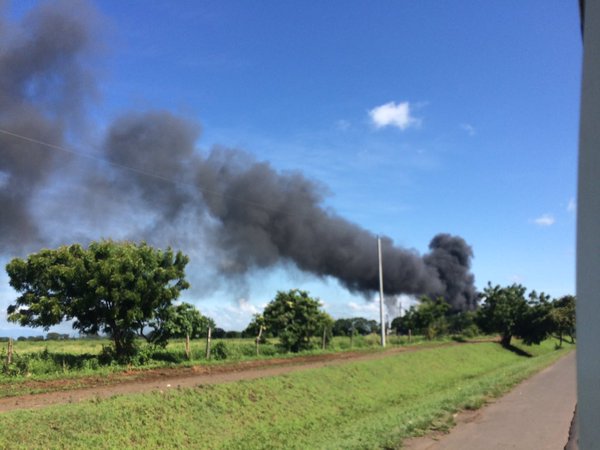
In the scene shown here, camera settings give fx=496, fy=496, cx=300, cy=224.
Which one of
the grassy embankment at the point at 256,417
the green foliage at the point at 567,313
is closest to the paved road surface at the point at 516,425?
the grassy embankment at the point at 256,417

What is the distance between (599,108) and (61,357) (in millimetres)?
18427

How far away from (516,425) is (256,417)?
19.7 ft

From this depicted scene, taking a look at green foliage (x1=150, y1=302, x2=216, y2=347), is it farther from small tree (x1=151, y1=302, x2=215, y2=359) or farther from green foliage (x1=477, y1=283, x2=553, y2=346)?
green foliage (x1=477, y1=283, x2=553, y2=346)

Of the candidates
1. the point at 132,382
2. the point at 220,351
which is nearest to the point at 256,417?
the point at 132,382

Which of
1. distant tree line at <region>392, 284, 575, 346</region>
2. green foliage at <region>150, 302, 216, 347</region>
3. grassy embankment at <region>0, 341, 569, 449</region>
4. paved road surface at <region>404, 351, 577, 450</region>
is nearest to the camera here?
grassy embankment at <region>0, 341, 569, 449</region>

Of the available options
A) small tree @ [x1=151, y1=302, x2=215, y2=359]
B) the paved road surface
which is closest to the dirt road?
small tree @ [x1=151, y1=302, x2=215, y2=359]

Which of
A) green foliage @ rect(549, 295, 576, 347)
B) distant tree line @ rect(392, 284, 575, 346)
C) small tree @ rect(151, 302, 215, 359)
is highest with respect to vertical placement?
green foliage @ rect(549, 295, 576, 347)

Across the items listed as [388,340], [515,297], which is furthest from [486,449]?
[515,297]

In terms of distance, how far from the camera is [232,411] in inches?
474

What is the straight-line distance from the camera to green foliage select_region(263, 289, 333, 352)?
2851cm

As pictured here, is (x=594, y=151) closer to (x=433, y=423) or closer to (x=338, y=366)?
(x=433, y=423)

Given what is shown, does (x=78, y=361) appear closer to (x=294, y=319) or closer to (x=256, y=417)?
(x=256, y=417)

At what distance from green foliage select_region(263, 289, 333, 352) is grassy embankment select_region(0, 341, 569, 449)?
30.4 ft

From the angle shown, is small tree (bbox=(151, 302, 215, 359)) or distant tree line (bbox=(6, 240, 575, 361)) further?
small tree (bbox=(151, 302, 215, 359))
